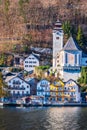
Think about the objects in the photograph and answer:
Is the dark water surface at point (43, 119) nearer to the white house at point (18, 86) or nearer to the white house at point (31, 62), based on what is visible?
the white house at point (18, 86)

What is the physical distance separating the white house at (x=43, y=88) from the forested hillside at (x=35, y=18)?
91.8 ft

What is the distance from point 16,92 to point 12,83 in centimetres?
180

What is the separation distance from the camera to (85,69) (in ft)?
299

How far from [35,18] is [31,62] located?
65.0 feet

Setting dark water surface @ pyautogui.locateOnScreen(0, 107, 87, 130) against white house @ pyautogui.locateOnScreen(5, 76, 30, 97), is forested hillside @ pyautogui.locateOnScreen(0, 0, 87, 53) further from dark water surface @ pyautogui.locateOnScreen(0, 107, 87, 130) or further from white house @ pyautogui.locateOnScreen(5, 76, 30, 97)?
dark water surface @ pyautogui.locateOnScreen(0, 107, 87, 130)

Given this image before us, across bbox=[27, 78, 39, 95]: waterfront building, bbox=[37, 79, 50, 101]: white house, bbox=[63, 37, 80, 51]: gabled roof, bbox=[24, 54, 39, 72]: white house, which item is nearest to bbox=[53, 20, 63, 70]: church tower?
bbox=[24, 54, 39, 72]: white house

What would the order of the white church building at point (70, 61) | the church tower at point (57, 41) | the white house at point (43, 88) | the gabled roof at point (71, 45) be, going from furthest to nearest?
the church tower at point (57, 41)
the gabled roof at point (71, 45)
the white church building at point (70, 61)
the white house at point (43, 88)

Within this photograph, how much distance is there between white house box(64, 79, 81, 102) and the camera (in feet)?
271

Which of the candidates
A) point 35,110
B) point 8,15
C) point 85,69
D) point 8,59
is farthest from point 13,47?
point 35,110

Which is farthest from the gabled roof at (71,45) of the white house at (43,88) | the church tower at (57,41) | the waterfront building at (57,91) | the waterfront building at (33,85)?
the white house at (43,88)

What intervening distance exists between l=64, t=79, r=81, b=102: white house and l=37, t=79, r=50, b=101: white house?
2.81 m

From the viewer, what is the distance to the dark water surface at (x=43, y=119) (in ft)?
180

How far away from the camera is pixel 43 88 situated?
277 feet

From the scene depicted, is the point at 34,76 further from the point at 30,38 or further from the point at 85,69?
the point at 30,38
